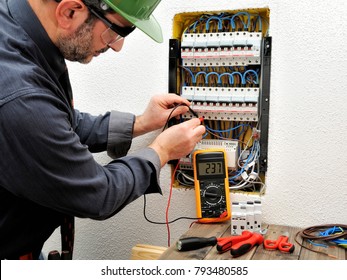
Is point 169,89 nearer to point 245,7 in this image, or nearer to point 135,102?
point 135,102

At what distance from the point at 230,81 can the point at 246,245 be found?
625 mm

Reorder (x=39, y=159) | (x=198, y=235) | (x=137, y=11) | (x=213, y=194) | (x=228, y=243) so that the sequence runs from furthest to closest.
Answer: (x=213, y=194) < (x=198, y=235) < (x=228, y=243) < (x=137, y=11) < (x=39, y=159)

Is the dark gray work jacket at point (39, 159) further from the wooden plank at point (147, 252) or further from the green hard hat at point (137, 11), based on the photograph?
the wooden plank at point (147, 252)

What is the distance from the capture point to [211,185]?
1406 millimetres

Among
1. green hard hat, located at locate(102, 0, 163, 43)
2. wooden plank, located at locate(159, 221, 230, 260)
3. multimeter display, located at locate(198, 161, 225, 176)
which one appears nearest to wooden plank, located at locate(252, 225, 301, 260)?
wooden plank, located at locate(159, 221, 230, 260)

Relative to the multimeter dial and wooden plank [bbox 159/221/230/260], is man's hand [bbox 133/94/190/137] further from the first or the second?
wooden plank [bbox 159/221/230/260]

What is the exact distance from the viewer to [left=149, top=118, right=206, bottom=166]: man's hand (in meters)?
1.26

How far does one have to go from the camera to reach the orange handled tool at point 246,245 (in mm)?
1108

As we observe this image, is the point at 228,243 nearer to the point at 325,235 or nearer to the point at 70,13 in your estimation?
the point at 325,235

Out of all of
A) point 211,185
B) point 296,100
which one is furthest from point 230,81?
point 211,185

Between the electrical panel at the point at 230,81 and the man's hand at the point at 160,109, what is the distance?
→ 0.07 metres

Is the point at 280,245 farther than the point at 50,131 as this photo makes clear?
Yes

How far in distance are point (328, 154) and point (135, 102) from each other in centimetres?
76

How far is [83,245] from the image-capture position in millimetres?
1697
